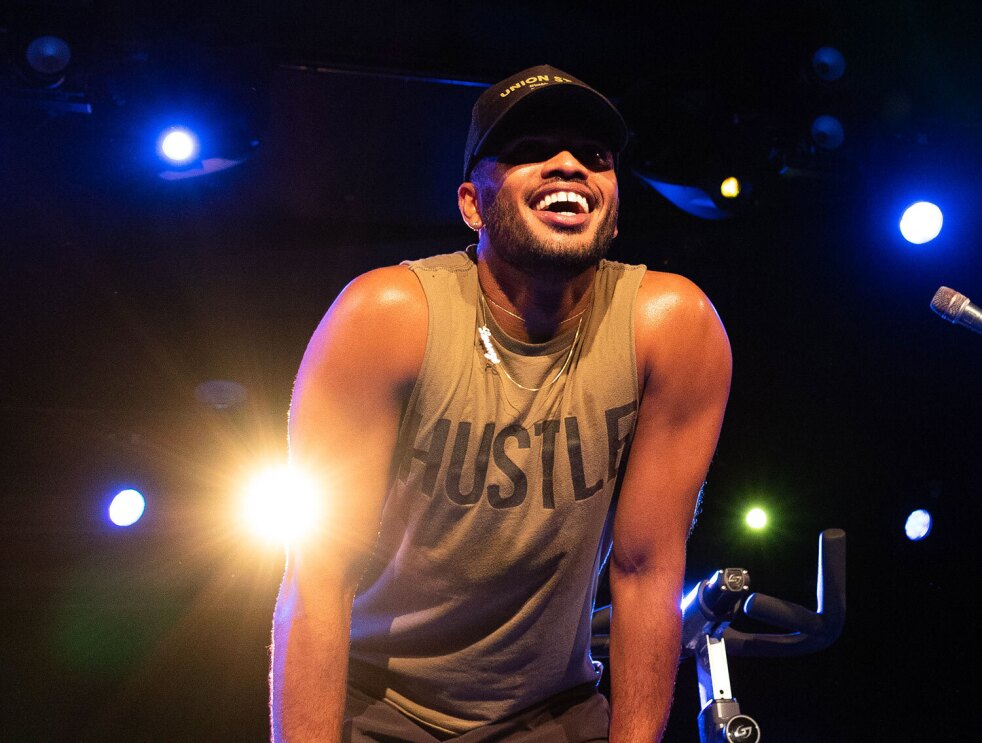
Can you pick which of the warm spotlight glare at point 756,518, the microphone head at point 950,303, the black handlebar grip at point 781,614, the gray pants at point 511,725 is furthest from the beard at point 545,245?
the warm spotlight glare at point 756,518

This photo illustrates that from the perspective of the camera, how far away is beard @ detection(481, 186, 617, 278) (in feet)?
6.06

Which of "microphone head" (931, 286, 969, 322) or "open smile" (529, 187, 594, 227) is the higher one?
"open smile" (529, 187, 594, 227)

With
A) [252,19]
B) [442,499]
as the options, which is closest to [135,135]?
[252,19]

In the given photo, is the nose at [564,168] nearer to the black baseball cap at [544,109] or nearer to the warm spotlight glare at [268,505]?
the black baseball cap at [544,109]

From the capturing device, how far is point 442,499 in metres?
1.90

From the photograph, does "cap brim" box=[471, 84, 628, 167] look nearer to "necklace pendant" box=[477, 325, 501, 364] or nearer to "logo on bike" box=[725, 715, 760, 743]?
"necklace pendant" box=[477, 325, 501, 364]

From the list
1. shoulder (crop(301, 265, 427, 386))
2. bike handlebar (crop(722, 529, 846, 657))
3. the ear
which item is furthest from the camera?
bike handlebar (crop(722, 529, 846, 657))

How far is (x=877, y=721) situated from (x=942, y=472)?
133cm

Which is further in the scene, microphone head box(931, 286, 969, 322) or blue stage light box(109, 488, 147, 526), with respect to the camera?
blue stage light box(109, 488, 147, 526)

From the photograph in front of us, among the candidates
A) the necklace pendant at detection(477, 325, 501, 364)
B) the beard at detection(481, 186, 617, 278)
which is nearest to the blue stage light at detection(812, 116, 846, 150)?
the beard at detection(481, 186, 617, 278)

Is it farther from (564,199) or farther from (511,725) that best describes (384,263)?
(511,725)

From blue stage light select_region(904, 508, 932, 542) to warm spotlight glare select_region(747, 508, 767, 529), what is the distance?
80 centimetres

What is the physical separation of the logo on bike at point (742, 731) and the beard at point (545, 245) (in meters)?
1.59

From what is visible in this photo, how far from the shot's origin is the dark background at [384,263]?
3.11 metres
